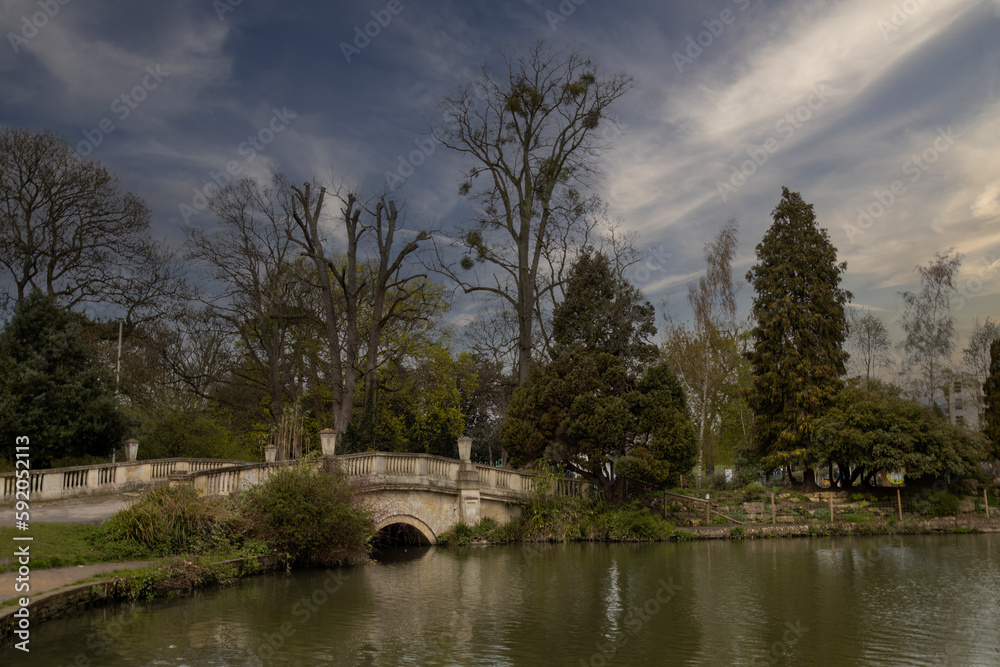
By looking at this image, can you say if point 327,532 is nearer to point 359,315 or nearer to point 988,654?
point 988,654

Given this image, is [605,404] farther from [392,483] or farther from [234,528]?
[234,528]

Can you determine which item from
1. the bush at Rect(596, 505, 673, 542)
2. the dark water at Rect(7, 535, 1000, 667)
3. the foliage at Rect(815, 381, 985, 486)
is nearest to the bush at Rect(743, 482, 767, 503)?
the foliage at Rect(815, 381, 985, 486)

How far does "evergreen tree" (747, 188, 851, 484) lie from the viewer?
32.9 metres

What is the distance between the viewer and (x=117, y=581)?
1334cm

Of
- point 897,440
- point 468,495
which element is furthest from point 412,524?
point 897,440

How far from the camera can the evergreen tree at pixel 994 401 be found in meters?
34.8

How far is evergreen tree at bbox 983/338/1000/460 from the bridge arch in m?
27.1

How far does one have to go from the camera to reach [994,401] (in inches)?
1389

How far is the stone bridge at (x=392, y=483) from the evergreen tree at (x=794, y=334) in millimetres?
12485

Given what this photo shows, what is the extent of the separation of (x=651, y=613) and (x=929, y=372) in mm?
36297

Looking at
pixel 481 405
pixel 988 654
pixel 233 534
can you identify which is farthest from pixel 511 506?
pixel 481 405

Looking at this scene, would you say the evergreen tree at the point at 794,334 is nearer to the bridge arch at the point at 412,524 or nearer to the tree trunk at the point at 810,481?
the tree trunk at the point at 810,481

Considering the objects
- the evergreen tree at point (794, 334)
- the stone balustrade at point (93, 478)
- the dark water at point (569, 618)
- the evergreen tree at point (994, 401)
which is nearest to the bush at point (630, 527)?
the dark water at point (569, 618)

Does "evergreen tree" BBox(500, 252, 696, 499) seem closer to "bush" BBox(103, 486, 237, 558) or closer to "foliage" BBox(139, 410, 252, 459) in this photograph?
"bush" BBox(103, 486, 237, 558)
